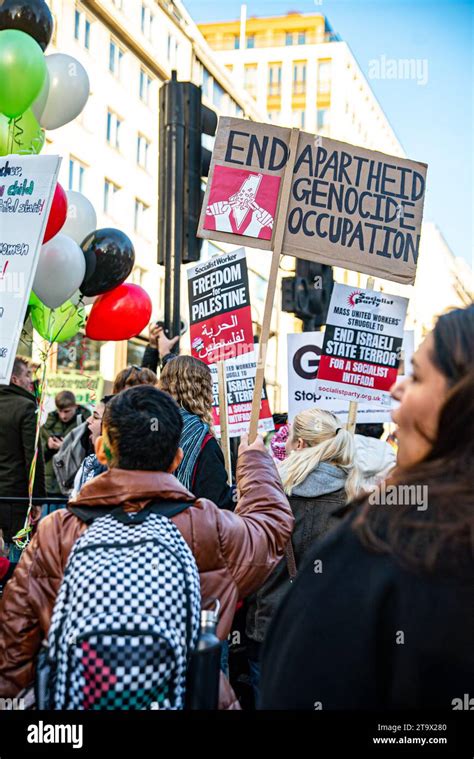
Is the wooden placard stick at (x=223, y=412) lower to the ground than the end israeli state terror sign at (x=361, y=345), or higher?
lower

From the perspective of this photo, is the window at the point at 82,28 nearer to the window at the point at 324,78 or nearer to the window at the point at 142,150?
the window at the point at 142,150

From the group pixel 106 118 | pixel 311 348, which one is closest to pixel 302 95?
pixel 106 118

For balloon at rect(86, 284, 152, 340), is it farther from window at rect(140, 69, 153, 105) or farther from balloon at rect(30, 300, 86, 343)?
window at rect(140, 69, 153, 105)

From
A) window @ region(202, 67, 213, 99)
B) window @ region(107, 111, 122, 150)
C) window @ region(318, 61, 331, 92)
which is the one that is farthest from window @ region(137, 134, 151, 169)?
window @ region(318, 61, 331, 92)

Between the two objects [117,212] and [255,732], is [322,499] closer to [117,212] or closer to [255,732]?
[255,732]

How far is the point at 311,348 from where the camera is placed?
7262 mm

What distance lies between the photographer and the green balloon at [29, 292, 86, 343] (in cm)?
597

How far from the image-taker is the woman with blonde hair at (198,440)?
156 inches

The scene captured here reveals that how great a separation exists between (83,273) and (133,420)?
3525 millimetres

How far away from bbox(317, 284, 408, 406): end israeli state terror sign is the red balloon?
199 cm

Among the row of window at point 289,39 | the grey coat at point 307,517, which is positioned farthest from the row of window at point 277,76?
the grey coat at point 307,517

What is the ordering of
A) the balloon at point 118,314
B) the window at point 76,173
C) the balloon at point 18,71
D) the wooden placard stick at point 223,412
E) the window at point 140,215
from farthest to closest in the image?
1. the window at point 140,215
2. the window at point 76,173
3. the balloon at point 118,314
4. the balloon at point 18,71
5. the wooden placard stick at point 223,412

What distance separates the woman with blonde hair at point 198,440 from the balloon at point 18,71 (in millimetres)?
2137

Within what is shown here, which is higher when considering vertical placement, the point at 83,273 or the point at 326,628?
the point at 83,273
